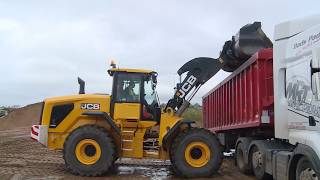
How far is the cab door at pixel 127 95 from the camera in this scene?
42.7 feet

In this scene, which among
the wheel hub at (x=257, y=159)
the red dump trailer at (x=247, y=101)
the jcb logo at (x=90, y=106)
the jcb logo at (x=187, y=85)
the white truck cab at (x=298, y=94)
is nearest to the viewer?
the white truck cab at (x=298, y=94)

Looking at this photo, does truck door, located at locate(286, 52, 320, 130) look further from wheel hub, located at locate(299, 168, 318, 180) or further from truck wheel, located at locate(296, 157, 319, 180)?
wheel hub, located at locate(299, 168, 318, 180)

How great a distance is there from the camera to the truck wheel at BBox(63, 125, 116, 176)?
40.8ft

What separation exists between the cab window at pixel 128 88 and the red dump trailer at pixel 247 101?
8.14 feet

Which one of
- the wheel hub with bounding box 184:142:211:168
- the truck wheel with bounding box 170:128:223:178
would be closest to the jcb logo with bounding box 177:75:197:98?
the truck wheel with bounding box 170:128:223:178

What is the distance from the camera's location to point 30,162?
15.3m

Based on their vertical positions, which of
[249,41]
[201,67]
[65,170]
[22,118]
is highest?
[249,41]

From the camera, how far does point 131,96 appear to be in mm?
13133

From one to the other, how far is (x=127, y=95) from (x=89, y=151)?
1.65 meters

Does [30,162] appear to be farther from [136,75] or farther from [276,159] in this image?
[276,159]

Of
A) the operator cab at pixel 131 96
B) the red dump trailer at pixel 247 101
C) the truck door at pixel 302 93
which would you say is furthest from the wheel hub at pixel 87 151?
the truck door at pixel 302 93

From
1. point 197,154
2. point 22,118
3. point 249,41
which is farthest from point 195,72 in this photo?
point 22,118

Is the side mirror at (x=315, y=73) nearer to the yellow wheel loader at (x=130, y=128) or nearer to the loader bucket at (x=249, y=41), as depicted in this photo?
the loader bucket at (x=249, y=41)

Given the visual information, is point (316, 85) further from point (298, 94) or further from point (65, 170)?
point (65, 170)
